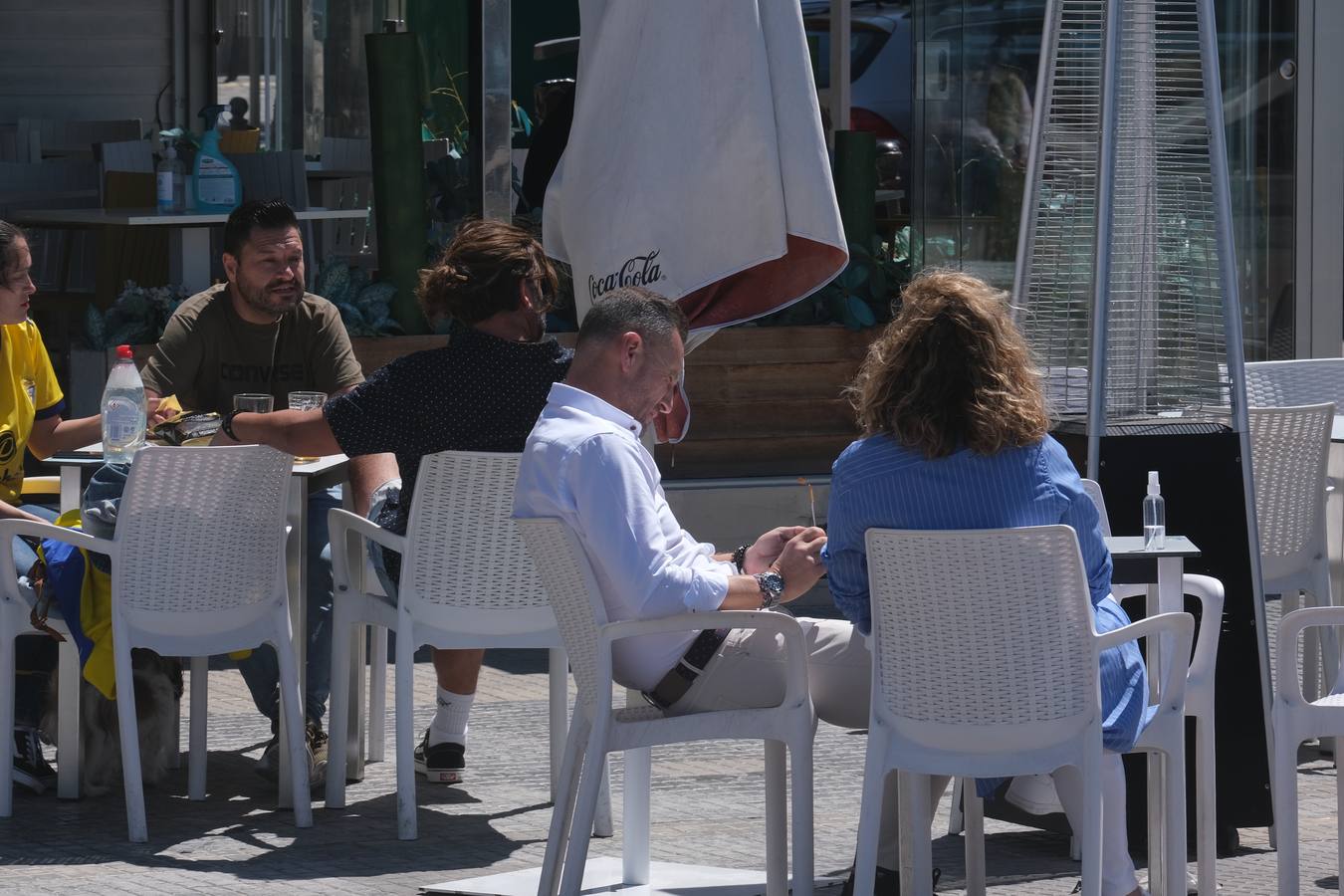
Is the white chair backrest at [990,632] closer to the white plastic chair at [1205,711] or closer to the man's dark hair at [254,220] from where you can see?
the white plastic chair at [1205,711]

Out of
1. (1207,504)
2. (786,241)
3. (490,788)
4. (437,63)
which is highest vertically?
(437,63)

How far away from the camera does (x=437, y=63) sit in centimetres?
1311

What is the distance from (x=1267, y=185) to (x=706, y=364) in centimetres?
267

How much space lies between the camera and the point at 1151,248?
4.48 m

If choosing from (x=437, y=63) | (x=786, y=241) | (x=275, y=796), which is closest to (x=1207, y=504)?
(x=786, y=241)

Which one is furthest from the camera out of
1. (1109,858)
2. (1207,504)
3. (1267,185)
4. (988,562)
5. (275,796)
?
(1267,185)

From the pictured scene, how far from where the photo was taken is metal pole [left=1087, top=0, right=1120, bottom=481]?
4.32 m

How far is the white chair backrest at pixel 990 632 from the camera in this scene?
319 cm

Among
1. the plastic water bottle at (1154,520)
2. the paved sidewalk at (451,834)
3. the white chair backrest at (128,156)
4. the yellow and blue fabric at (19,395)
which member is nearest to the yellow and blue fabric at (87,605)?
the paved sidewalk at (451,834)

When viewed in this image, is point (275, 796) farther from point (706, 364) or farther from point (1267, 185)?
point (1267, 185)

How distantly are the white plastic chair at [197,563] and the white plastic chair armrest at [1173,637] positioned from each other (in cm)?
199

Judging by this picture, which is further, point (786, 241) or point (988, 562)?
point (786, 241)

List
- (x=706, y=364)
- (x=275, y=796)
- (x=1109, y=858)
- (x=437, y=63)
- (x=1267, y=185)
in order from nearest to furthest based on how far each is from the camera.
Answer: (x=1109, y=858), (x=275, y=796), (x=706, y=364), (x=1267, y=185), (x=437, y=63)

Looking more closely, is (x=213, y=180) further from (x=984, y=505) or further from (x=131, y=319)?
(x=984, y=505)
